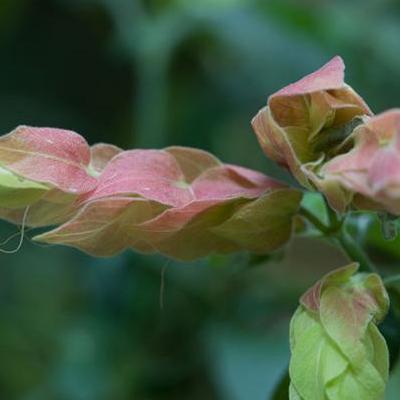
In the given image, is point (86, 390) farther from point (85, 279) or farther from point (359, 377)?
point (359, 377)

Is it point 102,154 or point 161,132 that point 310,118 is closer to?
point 102,154

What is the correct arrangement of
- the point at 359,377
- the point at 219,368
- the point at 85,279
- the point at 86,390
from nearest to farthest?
the point at 359,377
the point at 219,368
the point at 86,390
the point at 85,279

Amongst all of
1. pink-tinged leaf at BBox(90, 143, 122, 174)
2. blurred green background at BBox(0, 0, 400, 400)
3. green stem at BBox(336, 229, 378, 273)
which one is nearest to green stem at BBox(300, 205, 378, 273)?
green stem at BBox(336, 229, 378, 273)

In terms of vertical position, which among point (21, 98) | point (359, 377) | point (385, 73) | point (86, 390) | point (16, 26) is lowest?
point (86, 390)

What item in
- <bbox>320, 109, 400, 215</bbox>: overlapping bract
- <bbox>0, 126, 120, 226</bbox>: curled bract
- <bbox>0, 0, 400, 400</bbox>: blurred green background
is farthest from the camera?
<bbox>0, 0, 400, 400</bbox>: blurred green background

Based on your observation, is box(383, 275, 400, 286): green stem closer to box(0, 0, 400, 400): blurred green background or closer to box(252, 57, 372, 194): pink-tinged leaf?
box(252, 57, 372, 194): pink-tinged leaf

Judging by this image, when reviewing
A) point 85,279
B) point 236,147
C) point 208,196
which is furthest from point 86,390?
point 208,196

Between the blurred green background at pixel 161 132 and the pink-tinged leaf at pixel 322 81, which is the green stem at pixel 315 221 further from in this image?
the blurred green background at pixel 161 132

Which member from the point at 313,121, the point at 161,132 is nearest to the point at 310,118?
the point at 313,121
